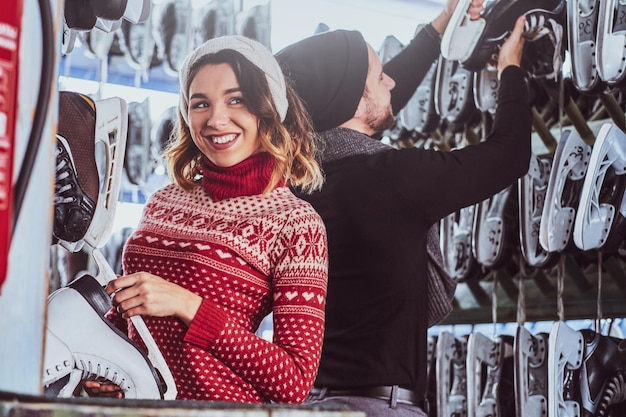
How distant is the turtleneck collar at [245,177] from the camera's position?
108 centimetres

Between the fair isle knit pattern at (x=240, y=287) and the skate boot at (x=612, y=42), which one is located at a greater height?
the skate boot at (x=612, y=42)

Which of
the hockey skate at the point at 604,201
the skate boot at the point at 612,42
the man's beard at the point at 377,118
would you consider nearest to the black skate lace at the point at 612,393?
the hockey skate at the point at 604,201

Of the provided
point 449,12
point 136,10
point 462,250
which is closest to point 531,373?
point 462,250

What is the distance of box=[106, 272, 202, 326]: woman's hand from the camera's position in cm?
96

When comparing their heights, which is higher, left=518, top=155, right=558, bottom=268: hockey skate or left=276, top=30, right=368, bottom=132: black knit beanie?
left=276, top=30, right=368, bottom=132: black knit beanie

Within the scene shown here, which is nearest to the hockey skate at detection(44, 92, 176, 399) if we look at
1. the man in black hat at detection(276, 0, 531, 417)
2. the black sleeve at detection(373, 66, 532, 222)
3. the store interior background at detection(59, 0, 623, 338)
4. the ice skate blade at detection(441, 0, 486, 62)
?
the man in black hat at detection(276, 0, 531, 417)

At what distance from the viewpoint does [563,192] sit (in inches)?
70.2

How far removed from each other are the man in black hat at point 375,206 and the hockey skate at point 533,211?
1.42ft

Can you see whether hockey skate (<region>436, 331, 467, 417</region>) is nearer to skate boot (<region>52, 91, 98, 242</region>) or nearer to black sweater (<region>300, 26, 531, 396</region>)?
black sweater (<region>300, 26, 531, 396</region>)

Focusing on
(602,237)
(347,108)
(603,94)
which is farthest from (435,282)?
(603,94)

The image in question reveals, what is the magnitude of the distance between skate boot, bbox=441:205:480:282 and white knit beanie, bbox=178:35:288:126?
3.68 feet

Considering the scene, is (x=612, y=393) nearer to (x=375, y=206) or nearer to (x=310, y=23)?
(x=375, y=206)

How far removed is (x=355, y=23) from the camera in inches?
108

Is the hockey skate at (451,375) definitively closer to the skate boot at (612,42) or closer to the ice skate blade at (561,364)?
A: the ice skate blade at (561,364)
